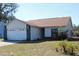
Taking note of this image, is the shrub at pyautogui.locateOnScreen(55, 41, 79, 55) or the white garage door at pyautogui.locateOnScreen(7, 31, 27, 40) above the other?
the white garage door at pyautogui.locateOnScreen(7, 31, 27, 40)

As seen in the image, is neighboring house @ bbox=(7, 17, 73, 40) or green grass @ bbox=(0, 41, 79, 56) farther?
neighboring house @ bbox=(7, 17, 73, 40)

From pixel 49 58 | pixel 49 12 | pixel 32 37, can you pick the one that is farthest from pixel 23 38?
pixel 49 58

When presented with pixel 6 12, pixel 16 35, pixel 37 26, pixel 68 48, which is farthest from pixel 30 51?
pixel 37 26

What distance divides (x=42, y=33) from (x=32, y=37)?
67 centimetres

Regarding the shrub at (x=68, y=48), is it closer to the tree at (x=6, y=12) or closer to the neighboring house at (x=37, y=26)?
the neighboring house at (x=37, y=26)

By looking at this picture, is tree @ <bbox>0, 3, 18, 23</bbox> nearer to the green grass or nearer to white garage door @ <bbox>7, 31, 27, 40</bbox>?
white garage door @ <bbox>7, 31, 27, 40</bbox>

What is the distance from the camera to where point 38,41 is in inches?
405

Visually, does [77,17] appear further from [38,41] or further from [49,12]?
[38,41]

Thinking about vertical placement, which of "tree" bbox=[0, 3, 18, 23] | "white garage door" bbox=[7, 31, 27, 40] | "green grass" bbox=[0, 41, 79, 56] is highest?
"tree" bbox=[0, 3, 18, 23]

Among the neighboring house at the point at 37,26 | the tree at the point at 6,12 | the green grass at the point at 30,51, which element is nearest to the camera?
the green grass at the point at 30,51

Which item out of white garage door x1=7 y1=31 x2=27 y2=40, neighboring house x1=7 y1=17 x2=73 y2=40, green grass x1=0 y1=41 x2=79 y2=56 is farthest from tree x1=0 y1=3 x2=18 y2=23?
green grass x1=0 y1=41 x2=79 y2=56

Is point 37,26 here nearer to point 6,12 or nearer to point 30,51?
point 6,12

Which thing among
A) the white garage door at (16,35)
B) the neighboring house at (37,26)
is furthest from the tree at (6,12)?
the white garage door at (16,35)

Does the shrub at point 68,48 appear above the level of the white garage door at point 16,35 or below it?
below
